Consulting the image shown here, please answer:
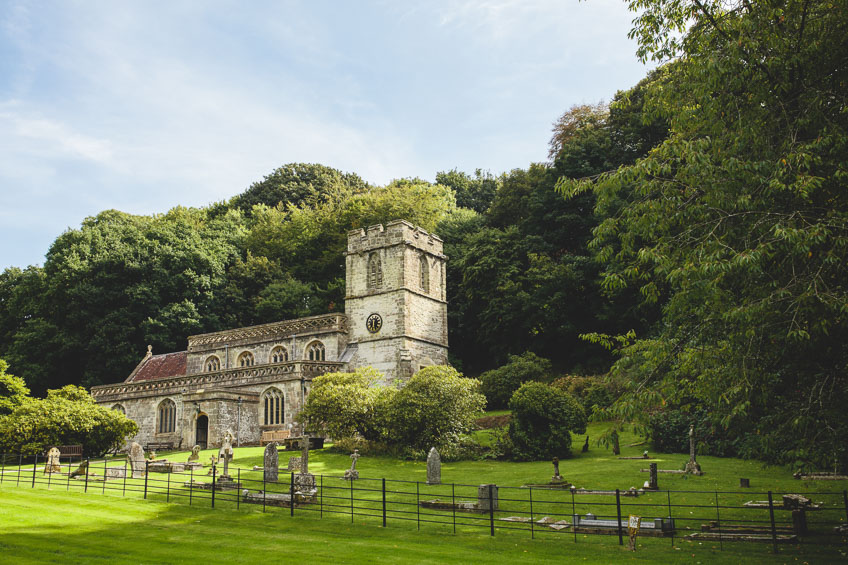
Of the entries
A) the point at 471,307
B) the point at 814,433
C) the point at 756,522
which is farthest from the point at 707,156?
the point at 471,307

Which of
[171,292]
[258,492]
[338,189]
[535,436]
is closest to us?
[258,492]

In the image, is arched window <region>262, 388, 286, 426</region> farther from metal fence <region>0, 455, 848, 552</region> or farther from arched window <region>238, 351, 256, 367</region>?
metal fence <region>0, 455, 848, 552</region>

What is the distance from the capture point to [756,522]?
14352 millimetres

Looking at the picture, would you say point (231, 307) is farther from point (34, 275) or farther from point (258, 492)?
point (258, 492)

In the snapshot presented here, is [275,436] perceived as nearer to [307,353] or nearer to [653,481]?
[307,353]

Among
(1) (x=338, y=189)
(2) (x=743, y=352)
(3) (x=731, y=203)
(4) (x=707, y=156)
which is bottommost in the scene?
(2) (x=743, y=352)

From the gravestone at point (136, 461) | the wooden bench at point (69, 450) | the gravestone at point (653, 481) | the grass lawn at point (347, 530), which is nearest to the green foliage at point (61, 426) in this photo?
the wooden bench at point (69, 450)

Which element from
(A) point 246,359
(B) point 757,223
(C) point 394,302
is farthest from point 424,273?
(B) point 757,223

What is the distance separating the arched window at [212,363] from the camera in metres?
42.6

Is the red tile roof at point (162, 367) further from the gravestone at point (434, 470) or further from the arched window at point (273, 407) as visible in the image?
the gravestone at point (434, 470)

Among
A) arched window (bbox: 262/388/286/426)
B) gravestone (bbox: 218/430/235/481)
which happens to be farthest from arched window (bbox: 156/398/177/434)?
gravestone (bbox: 218/430/235/481)

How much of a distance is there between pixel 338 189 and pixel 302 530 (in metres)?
56.1

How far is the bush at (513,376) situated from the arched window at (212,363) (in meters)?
17.1

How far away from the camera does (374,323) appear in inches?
1500
